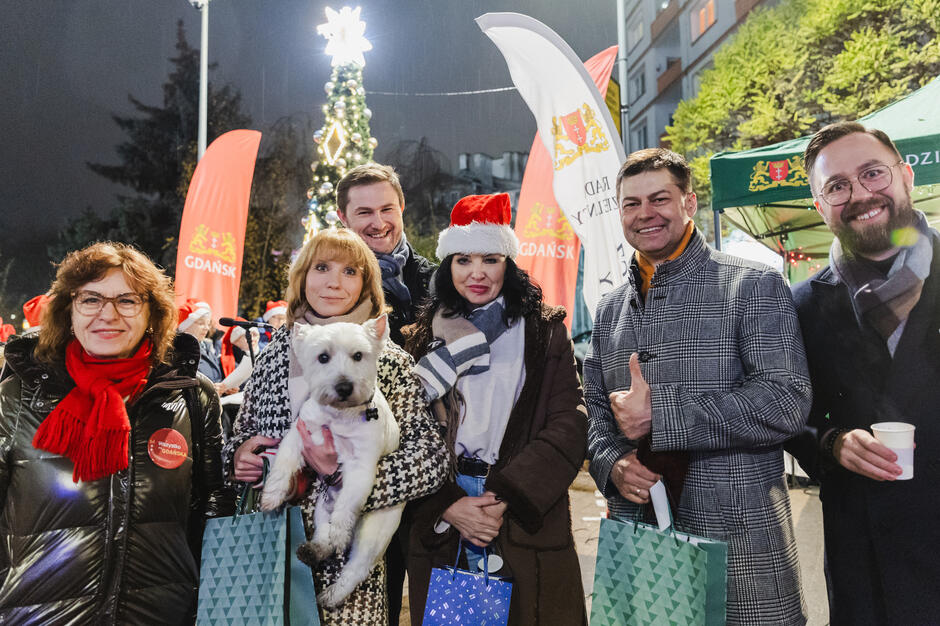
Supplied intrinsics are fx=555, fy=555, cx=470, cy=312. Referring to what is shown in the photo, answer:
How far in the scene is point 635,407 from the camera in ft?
5.49

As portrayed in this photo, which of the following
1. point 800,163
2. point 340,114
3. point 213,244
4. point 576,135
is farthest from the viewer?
point 340,114

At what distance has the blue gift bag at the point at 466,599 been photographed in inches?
64.9

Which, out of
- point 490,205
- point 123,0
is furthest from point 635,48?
point 490,205

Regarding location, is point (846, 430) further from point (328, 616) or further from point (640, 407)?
point (328, 616)

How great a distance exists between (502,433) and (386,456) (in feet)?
1.34

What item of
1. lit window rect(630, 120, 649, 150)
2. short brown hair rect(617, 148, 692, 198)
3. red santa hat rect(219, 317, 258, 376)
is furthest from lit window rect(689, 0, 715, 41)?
short brown hair rect(617, 148, 692, 198)

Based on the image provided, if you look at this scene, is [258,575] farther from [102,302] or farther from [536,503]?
[102,302]

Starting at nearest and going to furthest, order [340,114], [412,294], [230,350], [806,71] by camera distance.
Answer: [412,294] < [230,350] < [340,114] < [806,71]

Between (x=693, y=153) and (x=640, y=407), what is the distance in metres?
13.0

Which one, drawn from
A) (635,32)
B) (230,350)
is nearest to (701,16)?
(635,32)

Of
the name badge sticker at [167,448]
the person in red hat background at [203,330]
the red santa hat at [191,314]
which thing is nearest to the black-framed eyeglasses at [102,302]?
the name badge sticker at [167,448]

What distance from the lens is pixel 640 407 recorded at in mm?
1668

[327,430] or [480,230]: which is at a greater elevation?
[480,230]

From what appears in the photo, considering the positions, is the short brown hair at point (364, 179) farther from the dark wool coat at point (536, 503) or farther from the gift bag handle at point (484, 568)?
the gift bag handle at point (484, 568)
